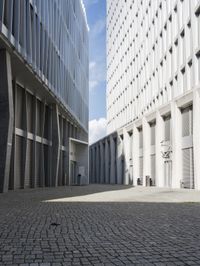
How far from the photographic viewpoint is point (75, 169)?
53.4m

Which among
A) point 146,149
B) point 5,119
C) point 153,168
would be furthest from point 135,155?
point 5,119

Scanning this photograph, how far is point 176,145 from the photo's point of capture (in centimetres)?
3228

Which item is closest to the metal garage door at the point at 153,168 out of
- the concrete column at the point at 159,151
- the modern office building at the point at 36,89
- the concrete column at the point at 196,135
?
the concrete column at the point at 159,151

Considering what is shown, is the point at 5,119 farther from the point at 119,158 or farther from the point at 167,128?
the point at 119,158

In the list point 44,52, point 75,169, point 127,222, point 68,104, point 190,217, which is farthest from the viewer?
point 75,169

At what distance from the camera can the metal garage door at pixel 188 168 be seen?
29.5 m

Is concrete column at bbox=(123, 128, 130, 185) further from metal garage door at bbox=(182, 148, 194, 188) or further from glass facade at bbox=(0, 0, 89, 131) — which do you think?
metal garage door at bbox=(182, 148, 194, 188)

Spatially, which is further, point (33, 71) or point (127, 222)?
point (33, 71)

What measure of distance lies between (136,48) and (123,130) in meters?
12.8

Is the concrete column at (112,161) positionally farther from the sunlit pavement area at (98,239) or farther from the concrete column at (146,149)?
the sunlit pavement area at (98,239)

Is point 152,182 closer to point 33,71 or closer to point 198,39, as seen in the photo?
point 198,39

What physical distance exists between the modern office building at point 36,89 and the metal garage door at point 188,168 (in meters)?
11.8

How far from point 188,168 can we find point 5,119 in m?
15.7

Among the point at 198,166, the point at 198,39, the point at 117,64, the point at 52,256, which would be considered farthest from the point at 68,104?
the point at 52,256
